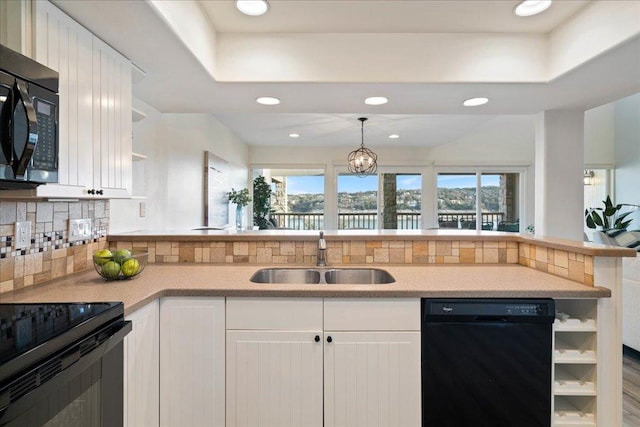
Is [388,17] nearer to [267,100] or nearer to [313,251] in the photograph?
[267,100]

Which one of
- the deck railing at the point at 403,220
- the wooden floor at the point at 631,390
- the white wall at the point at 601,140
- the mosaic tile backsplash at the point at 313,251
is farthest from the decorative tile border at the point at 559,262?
the white wall at the point at 601,140

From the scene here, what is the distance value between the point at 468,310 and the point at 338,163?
5131 millimetres

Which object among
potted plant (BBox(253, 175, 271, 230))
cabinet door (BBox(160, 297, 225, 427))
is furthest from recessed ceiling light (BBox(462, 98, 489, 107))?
potted plant (BBox(253, 175, 271, 230))

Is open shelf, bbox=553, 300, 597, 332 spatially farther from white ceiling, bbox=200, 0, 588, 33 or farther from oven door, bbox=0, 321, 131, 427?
oven door, bbox=0, 321, 131, 427

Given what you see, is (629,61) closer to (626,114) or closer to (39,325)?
(39,325)

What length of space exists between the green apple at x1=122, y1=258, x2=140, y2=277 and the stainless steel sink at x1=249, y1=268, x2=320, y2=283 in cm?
68

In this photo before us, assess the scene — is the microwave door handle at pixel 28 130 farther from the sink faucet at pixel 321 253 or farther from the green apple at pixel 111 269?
the sink faucet at pixel 321 253

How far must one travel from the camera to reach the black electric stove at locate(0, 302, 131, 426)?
0.73 metres

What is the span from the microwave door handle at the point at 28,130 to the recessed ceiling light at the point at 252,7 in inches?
42.1

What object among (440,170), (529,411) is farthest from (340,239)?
(440,170)

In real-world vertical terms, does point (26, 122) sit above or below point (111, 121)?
below

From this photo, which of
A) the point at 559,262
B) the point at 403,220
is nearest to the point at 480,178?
the point at 403,220

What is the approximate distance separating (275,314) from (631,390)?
8.43 feet

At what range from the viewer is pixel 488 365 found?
1454 millimetres
